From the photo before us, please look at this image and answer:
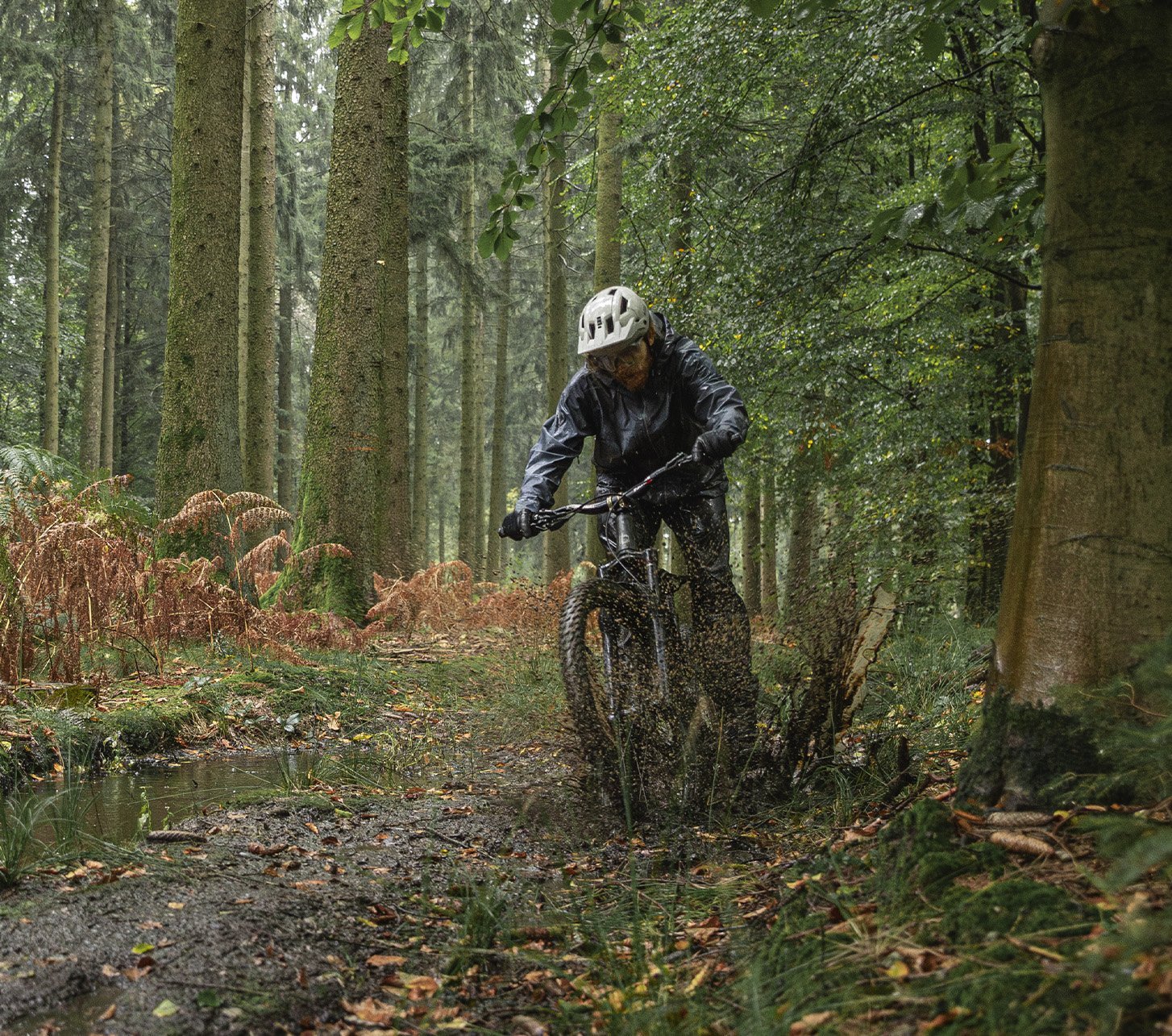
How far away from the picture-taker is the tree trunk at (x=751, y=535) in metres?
13.9

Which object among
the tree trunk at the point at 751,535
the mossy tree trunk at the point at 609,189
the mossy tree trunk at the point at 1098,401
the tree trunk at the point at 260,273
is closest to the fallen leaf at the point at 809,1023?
the mossy tree trunk at the point at 1098,401

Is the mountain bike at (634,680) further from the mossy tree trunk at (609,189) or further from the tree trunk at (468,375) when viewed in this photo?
the tree trunk at (468,375)

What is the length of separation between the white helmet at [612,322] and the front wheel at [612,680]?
1127 mm

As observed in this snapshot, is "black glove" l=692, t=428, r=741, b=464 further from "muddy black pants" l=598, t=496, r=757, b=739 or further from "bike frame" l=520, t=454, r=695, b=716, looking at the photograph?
"muddy black pants" l=598, t=496, r=757, b=739

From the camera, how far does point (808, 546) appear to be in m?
4.66

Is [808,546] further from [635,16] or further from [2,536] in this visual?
[2,536]

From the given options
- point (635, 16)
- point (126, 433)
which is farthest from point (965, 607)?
point (126, 433)

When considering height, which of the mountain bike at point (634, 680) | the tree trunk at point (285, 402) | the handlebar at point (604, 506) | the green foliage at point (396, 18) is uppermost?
the tree trunk at point (285, 402)

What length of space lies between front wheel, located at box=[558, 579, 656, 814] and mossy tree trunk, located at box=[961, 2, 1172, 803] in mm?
1528

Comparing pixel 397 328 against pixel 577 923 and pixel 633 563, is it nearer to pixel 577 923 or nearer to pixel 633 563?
pixel 633 563

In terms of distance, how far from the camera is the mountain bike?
3916mm

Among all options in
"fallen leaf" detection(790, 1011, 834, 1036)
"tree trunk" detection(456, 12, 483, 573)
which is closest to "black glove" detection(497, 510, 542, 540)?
"fallen leaf" detection(790, 1011, 834, 1036)

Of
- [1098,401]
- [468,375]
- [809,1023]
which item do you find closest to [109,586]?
[809,1023]

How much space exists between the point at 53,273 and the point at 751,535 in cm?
1587
